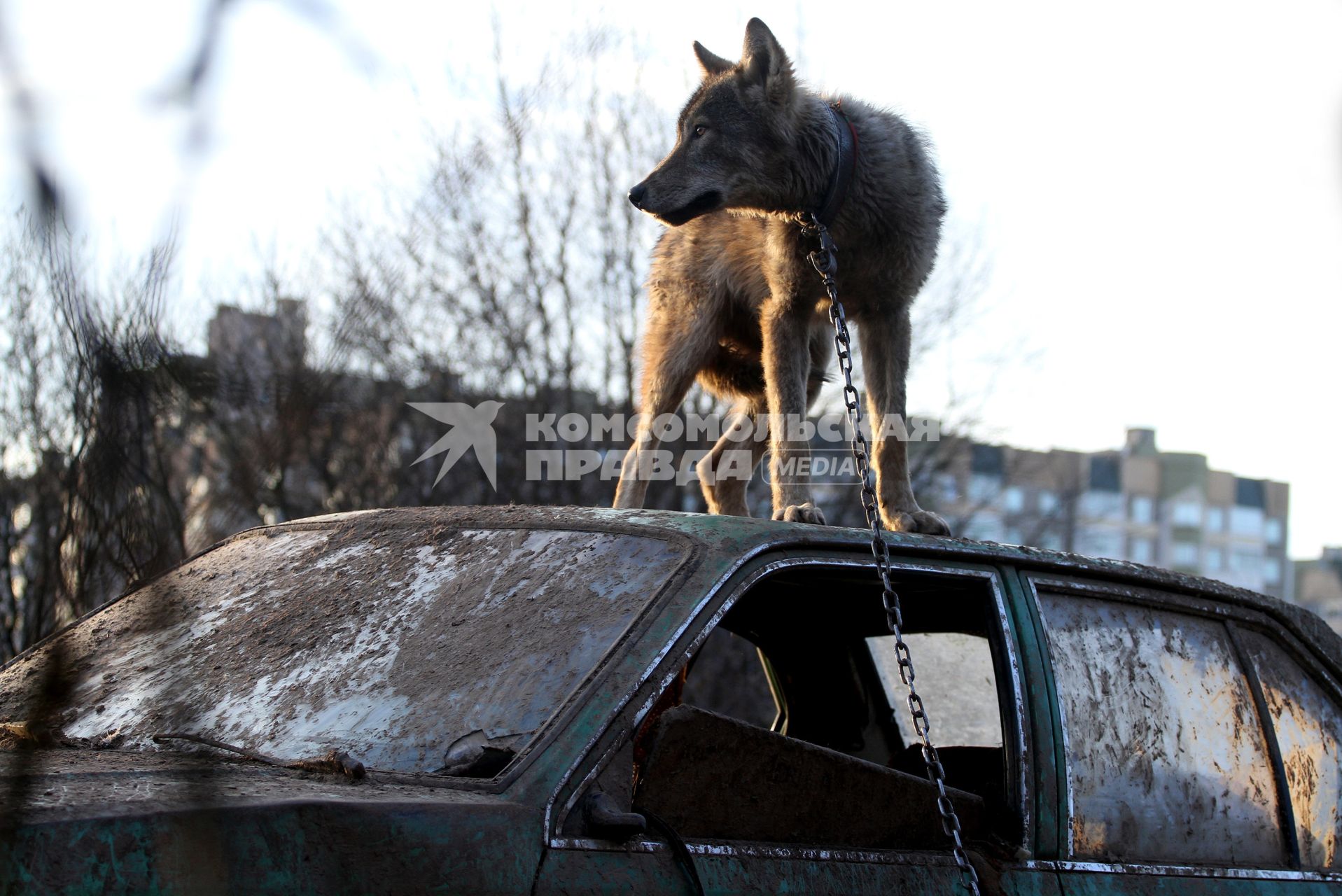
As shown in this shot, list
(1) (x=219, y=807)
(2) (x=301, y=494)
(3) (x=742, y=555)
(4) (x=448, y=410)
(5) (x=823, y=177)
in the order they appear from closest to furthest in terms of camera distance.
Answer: (1) (x=219, y=807) < (3) (x=742, y=555) < (5) (x=823, y=177) < (2) (x=301, y=494) < (4) (x=448, y=410)

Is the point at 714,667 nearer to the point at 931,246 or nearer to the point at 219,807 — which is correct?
the point at 931,246

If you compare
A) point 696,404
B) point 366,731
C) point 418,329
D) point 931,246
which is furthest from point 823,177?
point 696,404

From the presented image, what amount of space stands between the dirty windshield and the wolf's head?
2.43m

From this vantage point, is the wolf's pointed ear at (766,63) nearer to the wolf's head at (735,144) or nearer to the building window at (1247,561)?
the wolf's head at (735,144)

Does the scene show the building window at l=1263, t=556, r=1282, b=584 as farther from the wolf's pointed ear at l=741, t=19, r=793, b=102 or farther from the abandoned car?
the abandoned car

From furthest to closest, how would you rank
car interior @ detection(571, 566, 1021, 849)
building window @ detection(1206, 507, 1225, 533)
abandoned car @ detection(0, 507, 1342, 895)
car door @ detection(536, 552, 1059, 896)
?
building window @ detection(1206, 507, 1225, 533), car interior @ detection(571, 566, 1021, 849), car door @ detection(536, 552, 1059, 896), abandoned car @ detection(0, 507, 1342, 895)

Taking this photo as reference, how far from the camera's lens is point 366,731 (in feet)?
7.62

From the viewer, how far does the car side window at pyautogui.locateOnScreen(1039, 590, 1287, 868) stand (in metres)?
2.80

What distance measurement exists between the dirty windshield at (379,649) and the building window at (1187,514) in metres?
72.9

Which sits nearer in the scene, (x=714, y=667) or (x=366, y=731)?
(x=366, y=731)

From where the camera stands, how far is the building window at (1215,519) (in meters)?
73.1

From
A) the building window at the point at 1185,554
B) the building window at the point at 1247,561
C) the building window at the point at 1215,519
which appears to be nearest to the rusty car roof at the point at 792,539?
the building window at the point at 1185,554

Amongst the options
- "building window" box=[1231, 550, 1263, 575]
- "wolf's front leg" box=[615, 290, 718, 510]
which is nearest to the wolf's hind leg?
"wolf's front leg" box=[615, 290, 718, 510]

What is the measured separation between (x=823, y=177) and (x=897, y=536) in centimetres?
268
